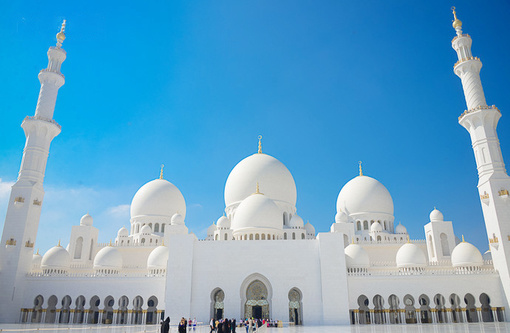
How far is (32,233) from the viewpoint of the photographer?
71.1 ft

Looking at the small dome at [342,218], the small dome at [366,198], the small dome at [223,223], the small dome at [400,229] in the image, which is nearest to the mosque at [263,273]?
the small dome at [223,223]

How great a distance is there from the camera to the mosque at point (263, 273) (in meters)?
19.8

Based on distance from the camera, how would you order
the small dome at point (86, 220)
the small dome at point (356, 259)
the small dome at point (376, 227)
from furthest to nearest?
the small dome at point (86, 220), the small dome at point (376, 227), the small dome at point (356, 259)

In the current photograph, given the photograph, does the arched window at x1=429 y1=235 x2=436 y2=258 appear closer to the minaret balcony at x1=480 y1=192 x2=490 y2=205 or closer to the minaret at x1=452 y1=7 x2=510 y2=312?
the minaret at x1=452 y1=7 x2=510 y2=312

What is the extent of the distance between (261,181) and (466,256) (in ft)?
44.7

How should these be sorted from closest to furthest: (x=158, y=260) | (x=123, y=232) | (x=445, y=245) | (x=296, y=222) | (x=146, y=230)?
1. (x=158, y=260)
2. (x=296, y=222)
3. (x=445, y=245)
4. (x=146, y=230)
5. (x=123, y=232)

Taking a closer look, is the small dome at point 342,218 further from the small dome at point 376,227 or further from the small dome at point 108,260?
the small dome at point 108,260

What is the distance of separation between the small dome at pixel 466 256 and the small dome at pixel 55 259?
24.0 metres

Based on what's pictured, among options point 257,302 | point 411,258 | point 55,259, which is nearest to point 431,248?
point 411,258

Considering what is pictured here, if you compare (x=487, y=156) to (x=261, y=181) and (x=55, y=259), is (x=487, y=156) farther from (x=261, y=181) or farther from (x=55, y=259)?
(x=55, y=259)

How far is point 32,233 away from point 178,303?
9987 millimetres

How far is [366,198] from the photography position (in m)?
29.1

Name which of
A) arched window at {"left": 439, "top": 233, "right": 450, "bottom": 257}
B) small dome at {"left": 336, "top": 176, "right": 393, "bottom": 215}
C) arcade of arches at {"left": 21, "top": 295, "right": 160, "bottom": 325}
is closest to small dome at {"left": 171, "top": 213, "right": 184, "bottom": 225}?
arcade of arches at {"left": 21, "top": 295, "right": 160, "bottom": 325}

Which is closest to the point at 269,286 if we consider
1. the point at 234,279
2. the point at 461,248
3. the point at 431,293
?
the point at 234,279
